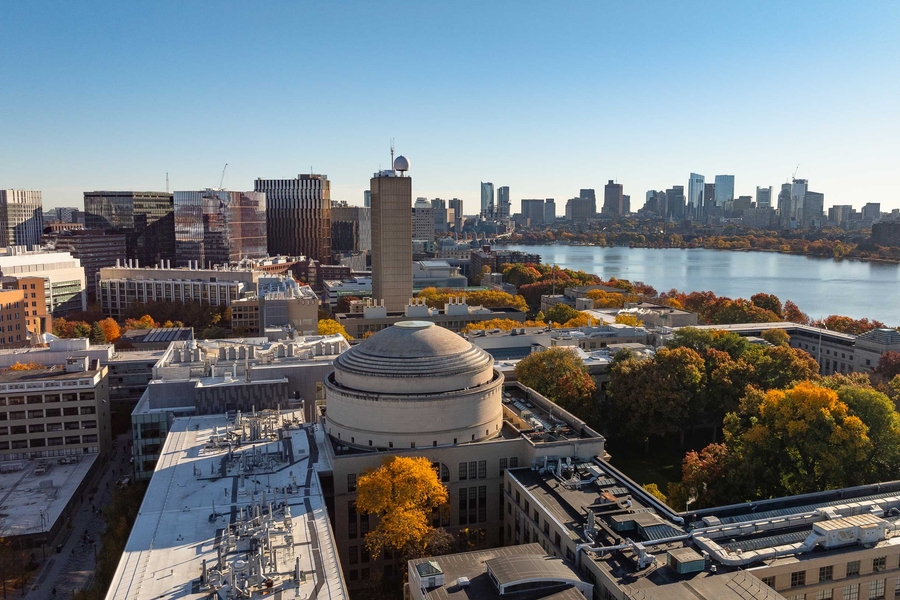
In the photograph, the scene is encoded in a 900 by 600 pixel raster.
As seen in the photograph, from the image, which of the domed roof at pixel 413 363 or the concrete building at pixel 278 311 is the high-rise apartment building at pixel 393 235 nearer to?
the concrete building at pixel 278 311

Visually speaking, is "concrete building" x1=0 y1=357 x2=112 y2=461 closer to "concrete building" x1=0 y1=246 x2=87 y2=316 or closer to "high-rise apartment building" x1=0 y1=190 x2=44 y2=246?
"concrete building" x1=0 y1=246 x2=87 y2=316

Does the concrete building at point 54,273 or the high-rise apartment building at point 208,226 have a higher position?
the high-rise apartment building at point 208,226

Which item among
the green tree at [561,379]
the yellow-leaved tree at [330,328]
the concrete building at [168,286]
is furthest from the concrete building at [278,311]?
the green tree at [561,379]

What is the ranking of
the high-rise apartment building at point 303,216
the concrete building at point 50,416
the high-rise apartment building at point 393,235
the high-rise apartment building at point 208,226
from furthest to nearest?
the high-rise apartment building at point 303,216, the high-rise apartment building at point 208,226, the high-rise apartment building at point 393,235, the concrete building at point 50,416

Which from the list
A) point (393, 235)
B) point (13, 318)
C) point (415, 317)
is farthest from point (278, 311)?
point (13, 318)

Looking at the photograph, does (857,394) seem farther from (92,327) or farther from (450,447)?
(92,327)

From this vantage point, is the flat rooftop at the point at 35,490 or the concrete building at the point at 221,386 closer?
the flat rooftop at the point at 35,490
